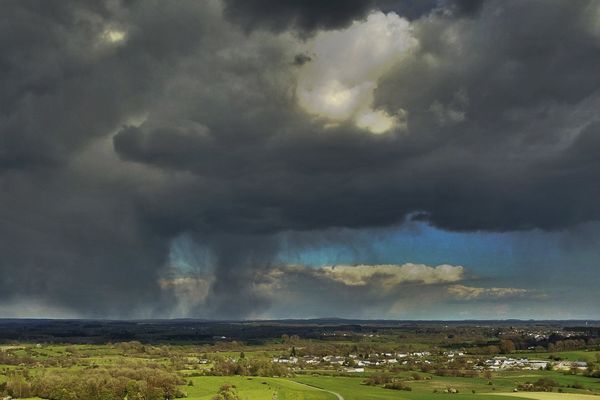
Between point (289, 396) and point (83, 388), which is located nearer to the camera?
point (289, 396)

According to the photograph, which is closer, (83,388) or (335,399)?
(335,399)

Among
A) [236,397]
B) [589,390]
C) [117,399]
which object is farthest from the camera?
[589,390]

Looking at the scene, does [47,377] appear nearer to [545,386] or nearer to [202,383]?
[202,383]

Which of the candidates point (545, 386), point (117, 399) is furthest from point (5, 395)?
point (545, 386)

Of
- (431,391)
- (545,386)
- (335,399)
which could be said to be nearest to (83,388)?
(335,399)

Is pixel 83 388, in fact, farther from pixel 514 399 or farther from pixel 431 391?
pixel 514 399

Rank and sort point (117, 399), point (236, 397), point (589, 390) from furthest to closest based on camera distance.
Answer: point (589, 390)
point (117, 399)
point (236, 397)

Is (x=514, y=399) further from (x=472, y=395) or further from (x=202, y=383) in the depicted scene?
(x=202, y=383)
